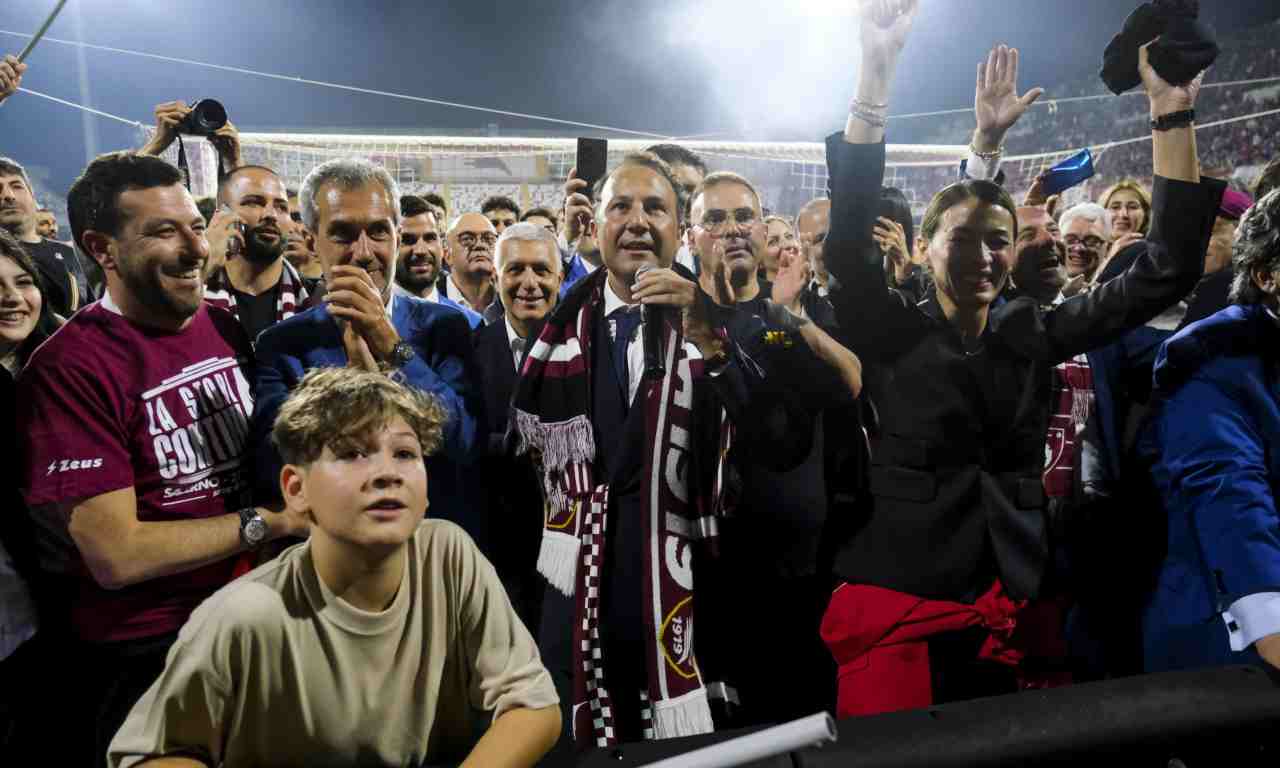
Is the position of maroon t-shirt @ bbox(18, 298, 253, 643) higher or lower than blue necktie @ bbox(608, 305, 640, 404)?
lower

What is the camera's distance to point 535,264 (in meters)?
2.25

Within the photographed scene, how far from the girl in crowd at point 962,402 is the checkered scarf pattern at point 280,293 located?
4.10 ft

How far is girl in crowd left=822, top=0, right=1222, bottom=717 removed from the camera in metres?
1.79

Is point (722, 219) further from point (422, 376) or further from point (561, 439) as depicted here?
point (422, 376)

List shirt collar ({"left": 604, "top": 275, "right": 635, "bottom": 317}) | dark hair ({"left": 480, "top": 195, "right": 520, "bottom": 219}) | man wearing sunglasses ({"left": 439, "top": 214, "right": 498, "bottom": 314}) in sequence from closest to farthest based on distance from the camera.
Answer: shirt collar ({"left": 604, "top": 275, "right": 635, "bottom": 317}) → man wearing sunglasses ({"left": 439, "top": 214, "right": 498, "bottom": 314}) → dark hair ({"left": 480, "top": 195, "right": 520, "bottom": 219})

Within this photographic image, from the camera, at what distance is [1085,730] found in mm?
1299

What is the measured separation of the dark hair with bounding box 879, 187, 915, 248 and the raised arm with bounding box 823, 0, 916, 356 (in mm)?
A: 357

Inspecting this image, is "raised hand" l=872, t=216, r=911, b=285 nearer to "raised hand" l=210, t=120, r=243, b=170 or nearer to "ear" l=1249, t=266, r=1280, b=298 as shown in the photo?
"ear" l=1249, t=266, r=1280, b=298

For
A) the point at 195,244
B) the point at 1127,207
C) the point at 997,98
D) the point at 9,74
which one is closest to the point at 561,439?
the point at 195,244

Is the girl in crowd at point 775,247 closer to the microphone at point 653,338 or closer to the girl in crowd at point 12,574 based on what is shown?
the microphone at point 653,338

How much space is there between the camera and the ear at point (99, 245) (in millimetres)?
1533

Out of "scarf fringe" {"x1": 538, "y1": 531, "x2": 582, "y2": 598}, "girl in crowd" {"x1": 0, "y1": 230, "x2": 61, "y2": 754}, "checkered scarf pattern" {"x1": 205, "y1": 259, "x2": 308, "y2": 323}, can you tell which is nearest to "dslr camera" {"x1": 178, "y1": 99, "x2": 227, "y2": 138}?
"checkered scarf pattern" {"x1": 205, "y1": 259, "x2": 308, "y2": 323}

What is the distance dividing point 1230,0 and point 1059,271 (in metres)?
1.03

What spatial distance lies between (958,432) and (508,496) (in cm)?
102
